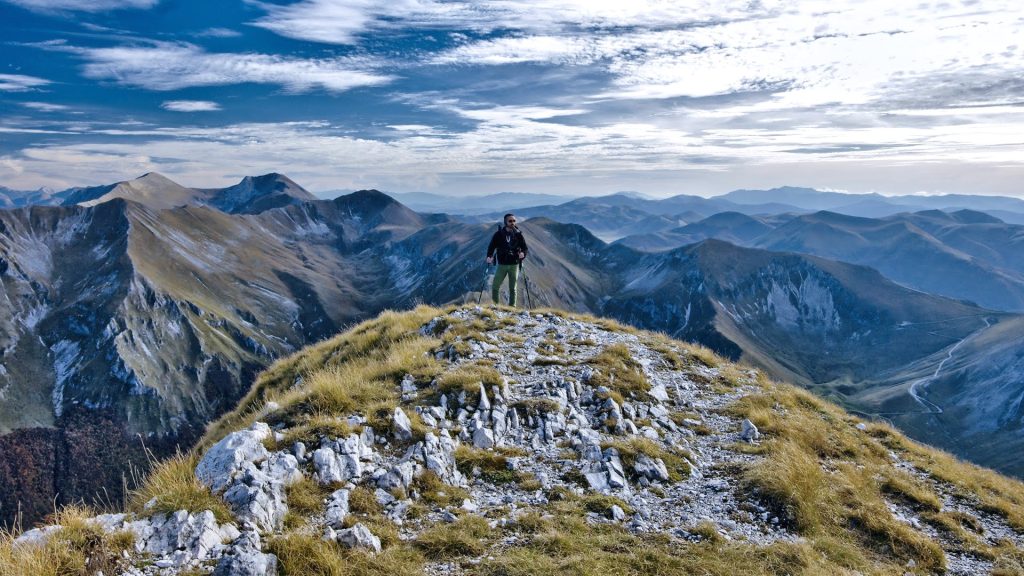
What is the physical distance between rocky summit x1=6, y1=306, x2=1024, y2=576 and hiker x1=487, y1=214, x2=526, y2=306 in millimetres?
8659

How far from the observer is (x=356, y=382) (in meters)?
14.8

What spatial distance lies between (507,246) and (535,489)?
16.6 meters

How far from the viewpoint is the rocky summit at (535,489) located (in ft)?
27.3

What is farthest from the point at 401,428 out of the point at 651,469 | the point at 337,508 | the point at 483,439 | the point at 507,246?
the point at 507,246

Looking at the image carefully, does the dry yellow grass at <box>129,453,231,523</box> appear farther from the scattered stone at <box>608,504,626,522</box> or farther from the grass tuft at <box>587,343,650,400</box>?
the grass tuft at <box>587,343,650,400</box>

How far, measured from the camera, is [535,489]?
1148cm

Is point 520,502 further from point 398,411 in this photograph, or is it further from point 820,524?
point 820,524

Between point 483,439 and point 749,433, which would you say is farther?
point 749,433

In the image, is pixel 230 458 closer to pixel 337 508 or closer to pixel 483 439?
pixel 337 508

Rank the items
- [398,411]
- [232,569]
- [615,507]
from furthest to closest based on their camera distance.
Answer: [398,411]
[615,507]
[232,569]

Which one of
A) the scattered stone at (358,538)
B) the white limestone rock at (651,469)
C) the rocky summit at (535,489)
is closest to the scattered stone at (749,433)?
the rocky summit at (535,489)

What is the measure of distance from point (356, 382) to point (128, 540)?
7218 millimetres

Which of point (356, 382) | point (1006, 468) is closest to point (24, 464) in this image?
point (356, 382)

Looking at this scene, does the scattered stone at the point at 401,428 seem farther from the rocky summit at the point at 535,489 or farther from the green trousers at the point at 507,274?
the green trousers at the point at 507,274
